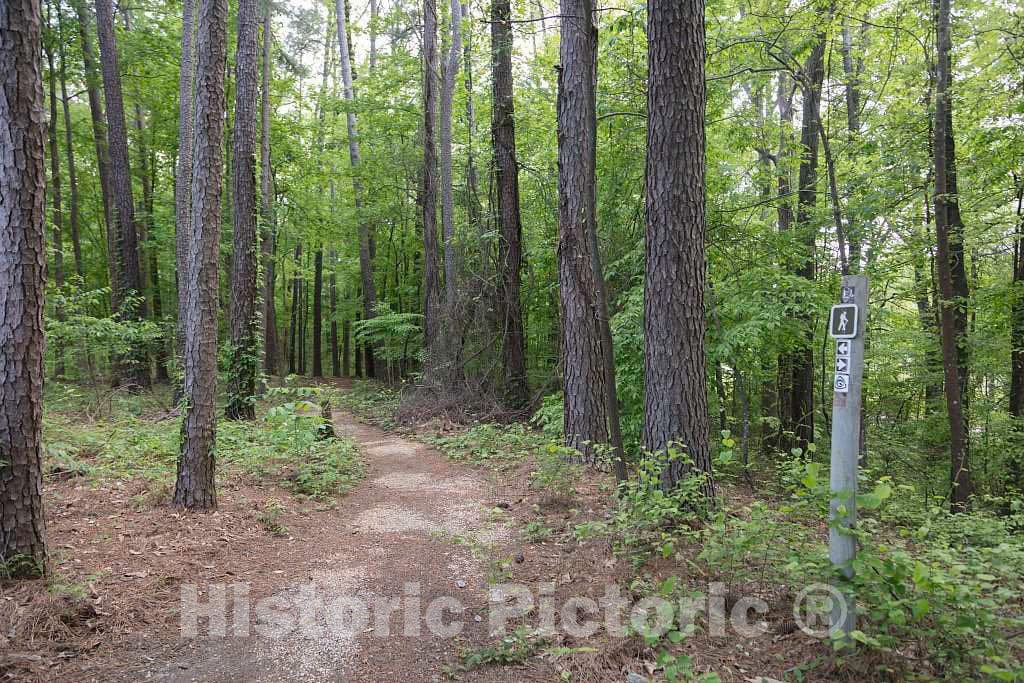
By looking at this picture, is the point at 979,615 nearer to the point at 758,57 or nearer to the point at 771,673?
the point at 771,673

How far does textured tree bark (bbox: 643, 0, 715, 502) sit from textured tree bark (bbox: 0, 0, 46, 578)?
4550 millimetres

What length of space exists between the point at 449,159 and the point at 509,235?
3647 millimetres

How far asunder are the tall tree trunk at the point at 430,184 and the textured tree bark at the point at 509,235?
2.05 meters

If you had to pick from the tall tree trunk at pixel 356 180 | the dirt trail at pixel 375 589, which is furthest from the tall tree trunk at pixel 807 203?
the tall tree trunk at pixel 356 180

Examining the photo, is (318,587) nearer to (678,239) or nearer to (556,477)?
(556,477)

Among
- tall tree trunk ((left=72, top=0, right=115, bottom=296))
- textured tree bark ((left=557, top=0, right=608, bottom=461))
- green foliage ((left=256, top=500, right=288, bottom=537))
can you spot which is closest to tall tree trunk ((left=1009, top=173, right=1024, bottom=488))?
textured tree bark ((left=557, top=0, right=608, bottom=461))

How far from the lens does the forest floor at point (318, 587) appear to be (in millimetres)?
3143

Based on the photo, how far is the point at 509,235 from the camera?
36.8 feet

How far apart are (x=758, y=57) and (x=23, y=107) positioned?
30.0ft

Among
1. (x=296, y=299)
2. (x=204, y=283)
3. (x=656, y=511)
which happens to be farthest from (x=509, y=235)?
(x=296, y=299)

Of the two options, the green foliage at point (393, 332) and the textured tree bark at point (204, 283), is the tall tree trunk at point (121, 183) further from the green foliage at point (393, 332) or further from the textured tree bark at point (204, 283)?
the textured tree bark at point (204, 283)

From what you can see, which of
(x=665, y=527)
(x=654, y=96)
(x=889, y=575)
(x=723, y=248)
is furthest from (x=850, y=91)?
(x=889, y=575)

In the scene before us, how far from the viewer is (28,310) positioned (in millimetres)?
3783

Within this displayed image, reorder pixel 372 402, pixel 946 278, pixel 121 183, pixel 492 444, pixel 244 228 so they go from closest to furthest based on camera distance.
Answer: pixel 946 278, pixel 492 444, pixel 244 228, pixel 121 183, pixel 372 402
